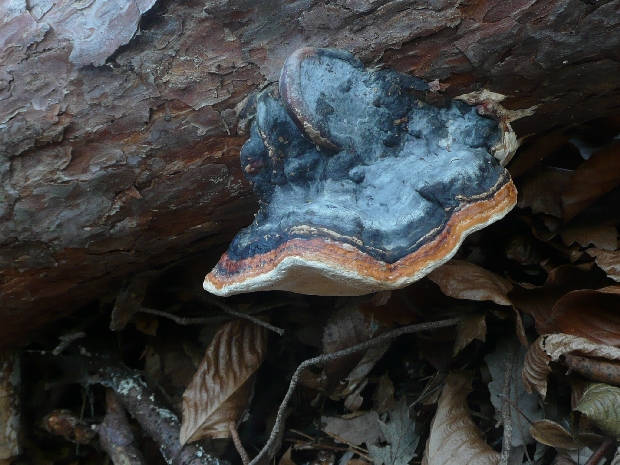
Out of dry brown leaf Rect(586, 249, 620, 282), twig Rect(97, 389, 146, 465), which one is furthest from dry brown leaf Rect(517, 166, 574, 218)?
twig Rect(97, 389, 146, 465)

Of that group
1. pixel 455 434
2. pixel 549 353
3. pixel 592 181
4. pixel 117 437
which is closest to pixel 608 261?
pixel 592 181

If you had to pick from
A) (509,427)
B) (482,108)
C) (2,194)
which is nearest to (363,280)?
(482,108)

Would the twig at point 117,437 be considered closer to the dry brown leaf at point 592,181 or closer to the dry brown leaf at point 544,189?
the dry brown leaf at point 544,189

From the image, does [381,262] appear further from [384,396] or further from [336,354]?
[384,396]

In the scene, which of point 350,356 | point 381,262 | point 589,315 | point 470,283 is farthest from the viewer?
point 350,356

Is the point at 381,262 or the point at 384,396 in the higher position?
the point at 381,262
